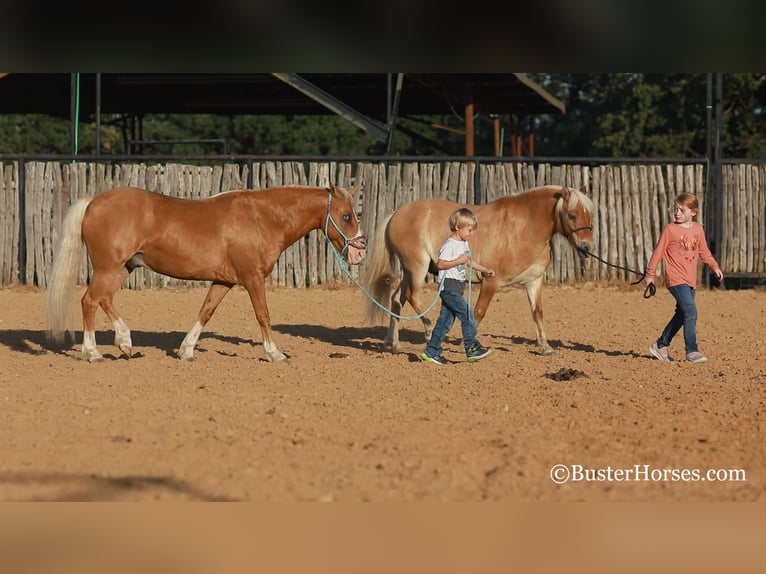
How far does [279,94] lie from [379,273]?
46.8ft

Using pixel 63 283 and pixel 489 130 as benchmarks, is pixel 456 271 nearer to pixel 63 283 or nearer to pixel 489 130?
pixel 63 283

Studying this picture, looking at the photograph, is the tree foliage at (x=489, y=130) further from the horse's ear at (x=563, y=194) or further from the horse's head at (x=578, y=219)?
the horse's head at (x=578, y=219)

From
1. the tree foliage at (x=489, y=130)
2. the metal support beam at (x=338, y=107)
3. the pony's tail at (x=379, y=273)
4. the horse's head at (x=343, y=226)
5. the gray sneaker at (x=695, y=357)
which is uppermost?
the tree foliage at (x=489, y=130)

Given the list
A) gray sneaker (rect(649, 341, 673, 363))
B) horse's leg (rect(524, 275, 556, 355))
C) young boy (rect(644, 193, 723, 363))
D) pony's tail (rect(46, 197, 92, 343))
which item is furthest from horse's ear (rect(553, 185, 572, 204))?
pony's tail (rect(46, 197, 92, 343))

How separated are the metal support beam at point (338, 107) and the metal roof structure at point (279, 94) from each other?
2 centimetres

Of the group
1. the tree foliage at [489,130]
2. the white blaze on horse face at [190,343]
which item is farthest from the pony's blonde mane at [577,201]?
the tree foliage at [489,130]

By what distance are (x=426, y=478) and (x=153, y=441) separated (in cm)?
192

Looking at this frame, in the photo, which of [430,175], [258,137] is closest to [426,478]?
[430,175]

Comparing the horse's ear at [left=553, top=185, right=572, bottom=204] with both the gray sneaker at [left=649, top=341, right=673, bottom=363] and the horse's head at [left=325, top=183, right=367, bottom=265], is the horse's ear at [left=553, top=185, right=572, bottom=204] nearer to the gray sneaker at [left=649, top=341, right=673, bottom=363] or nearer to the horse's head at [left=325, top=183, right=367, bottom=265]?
the gray sneaker at [left=649, top=341, right=673, bottom=363]

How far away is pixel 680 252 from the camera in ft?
30.1

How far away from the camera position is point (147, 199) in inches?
359

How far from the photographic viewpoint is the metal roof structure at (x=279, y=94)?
784 inches

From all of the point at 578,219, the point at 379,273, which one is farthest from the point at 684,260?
the point at 379,273

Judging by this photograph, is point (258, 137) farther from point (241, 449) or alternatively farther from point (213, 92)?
point (241, 449)
